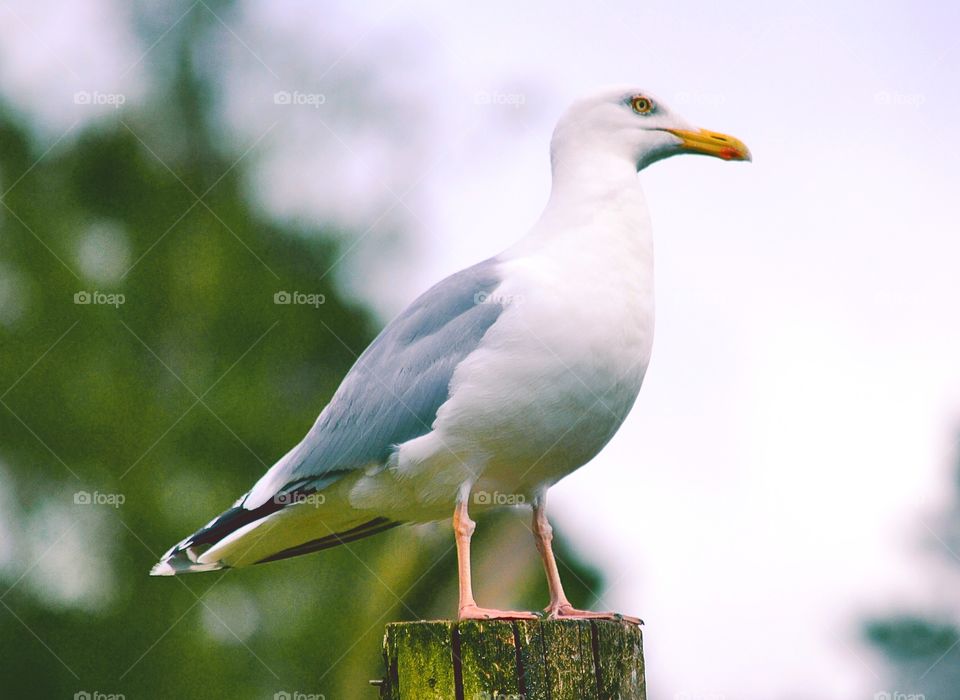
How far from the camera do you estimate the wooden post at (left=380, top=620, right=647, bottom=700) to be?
3.34 metres

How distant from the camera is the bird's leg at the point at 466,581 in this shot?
3.62 metres

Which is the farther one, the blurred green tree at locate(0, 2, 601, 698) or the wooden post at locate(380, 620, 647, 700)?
the blurred green tree at locate(0, 2, 601, 698)

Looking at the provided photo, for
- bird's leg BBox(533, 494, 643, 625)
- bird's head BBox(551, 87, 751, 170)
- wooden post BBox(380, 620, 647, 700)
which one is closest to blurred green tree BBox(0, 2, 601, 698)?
bird's leg BBox(533, 494, 643, 625)

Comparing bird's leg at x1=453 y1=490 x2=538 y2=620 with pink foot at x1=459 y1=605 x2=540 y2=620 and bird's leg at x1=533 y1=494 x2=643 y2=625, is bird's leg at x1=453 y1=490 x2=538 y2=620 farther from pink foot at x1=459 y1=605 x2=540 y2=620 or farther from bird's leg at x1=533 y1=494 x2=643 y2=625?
bird's leg at x1=533 y1=494 x2=643 y2=625

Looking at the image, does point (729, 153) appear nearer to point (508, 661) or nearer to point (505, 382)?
point (505, 382)

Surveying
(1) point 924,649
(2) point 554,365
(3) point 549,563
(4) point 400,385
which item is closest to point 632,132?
Answer: (2) point 554,365

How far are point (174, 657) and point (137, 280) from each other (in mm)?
2930

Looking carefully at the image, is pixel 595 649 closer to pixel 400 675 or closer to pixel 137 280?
pixel 400 675

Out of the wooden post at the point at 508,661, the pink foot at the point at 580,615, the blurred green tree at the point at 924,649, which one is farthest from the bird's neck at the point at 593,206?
the blurred green tree at the point at 924,649

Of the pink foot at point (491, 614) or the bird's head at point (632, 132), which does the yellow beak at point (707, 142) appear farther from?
the pink foot at point (491, 614)

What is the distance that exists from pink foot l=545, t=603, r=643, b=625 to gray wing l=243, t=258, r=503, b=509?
71 centimetres

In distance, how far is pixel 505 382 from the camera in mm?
4078

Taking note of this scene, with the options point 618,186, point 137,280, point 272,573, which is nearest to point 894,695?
point 272,573

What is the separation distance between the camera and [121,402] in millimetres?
9109
